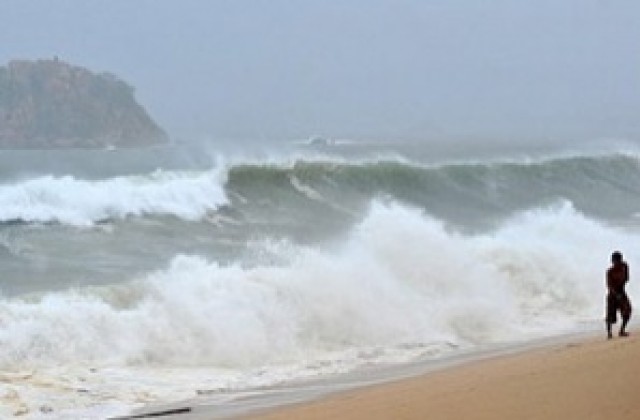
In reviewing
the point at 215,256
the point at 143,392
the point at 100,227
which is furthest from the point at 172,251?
the point at 143,392

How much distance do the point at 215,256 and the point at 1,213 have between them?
6.31m

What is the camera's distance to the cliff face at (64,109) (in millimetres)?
104875

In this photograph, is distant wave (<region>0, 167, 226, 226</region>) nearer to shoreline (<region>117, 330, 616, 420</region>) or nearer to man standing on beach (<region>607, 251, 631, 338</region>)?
shoreline (<region>117, 330, 616, 420</region>)

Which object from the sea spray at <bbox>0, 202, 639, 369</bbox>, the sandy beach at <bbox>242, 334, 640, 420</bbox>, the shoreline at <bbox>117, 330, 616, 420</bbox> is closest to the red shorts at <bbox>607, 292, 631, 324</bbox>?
the shoreline at <bbox>117, 330, 616, 420</bbox>

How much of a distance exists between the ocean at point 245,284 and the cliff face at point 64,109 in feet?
266

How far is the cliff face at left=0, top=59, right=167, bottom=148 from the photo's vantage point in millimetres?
104875

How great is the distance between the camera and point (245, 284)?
557 inches

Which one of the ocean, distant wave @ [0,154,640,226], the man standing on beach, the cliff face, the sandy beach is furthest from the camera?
the cliff face

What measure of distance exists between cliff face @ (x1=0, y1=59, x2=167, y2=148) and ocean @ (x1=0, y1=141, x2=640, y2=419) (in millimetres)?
81024

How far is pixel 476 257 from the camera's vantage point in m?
17.8

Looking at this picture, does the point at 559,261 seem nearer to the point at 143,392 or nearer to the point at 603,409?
the point at 143,392

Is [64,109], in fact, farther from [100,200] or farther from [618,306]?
[618,306]

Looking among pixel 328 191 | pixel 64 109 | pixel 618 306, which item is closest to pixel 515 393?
pixel 618 306

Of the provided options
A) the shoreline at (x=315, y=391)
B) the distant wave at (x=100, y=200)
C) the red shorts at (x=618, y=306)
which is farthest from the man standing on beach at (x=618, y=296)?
the distant wave at (x=100, y=200)
